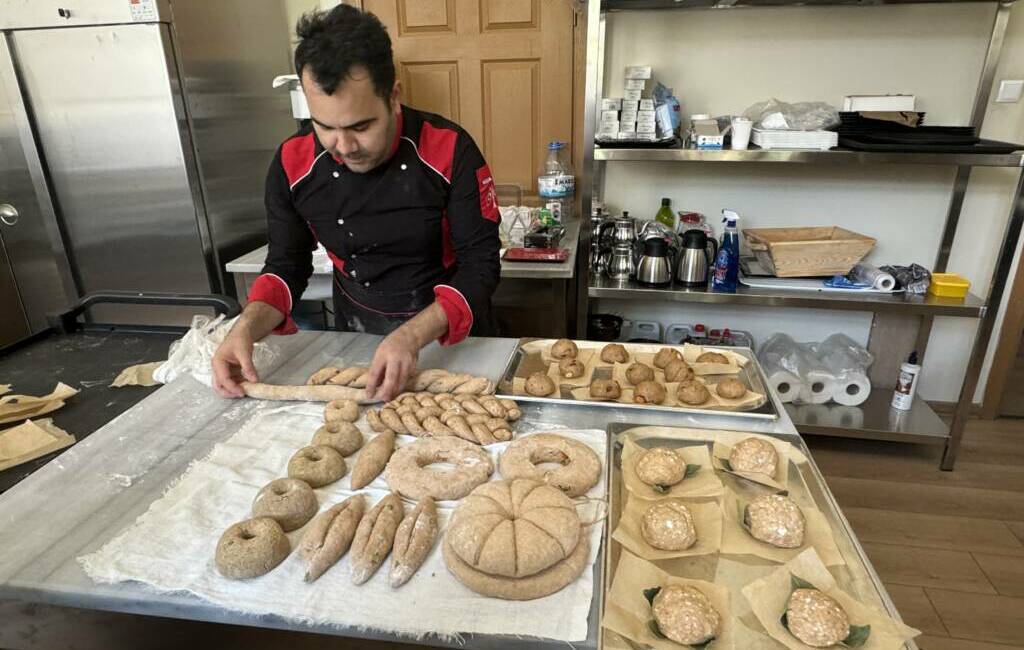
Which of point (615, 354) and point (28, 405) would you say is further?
point (615, 354)

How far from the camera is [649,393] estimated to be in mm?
1243

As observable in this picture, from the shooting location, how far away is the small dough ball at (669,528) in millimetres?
863

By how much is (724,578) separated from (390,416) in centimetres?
65

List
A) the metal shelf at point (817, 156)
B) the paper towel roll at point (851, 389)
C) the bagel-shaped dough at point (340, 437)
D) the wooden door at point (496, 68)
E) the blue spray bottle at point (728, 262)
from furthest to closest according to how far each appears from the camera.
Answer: the wooden door at point (496, 68), the paper towel roll at point (851, 389), the blue spray bottle at point (728, 262), the metal shelf at point (817, 156), the bagel-shaped dough at point (340, 437)

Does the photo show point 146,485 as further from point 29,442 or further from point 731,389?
point 731,389

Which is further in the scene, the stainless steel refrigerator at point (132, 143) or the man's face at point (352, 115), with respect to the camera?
the stainless steel refrigerator at point (132, 143)

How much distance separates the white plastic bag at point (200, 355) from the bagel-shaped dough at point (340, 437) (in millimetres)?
402

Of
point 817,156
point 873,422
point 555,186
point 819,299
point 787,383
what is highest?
point 817,156

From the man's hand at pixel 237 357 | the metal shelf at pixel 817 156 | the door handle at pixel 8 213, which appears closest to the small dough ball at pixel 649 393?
the man's hand at pixel 237 357

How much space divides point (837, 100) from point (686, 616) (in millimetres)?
2457

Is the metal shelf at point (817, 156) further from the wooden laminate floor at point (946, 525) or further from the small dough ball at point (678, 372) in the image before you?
the wooden laminate floor at point (946, 525)

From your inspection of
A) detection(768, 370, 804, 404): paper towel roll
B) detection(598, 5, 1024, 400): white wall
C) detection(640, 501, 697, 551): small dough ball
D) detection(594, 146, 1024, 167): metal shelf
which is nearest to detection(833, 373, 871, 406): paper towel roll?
detection(768, 370, 804, 404): paper towel roll

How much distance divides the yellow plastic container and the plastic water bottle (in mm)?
1512

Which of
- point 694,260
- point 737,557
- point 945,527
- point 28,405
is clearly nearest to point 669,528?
point 737,557
